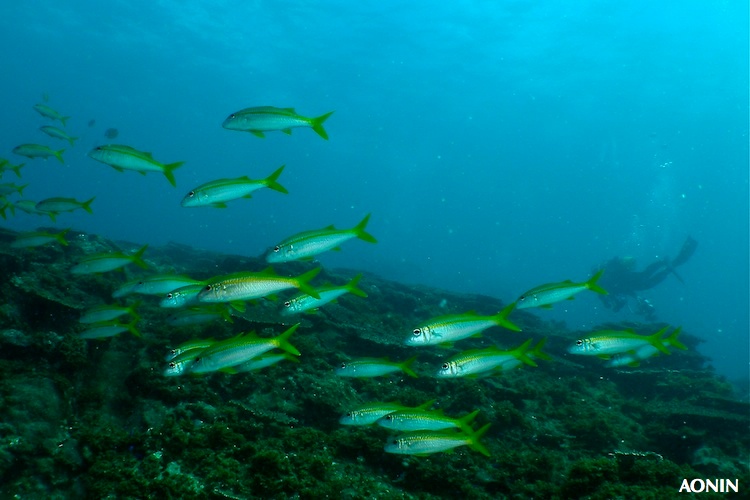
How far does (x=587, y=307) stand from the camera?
7944 centimetres

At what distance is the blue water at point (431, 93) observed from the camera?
4178 centimetres

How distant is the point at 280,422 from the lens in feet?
18.5

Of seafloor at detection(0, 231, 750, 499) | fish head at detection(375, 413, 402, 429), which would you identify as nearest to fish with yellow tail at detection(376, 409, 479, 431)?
fish head at detection(375, 413, 402, 429)

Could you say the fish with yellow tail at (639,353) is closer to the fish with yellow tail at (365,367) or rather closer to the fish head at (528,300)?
the fish head at (528,300)

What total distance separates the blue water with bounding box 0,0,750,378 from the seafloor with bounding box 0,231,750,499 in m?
14.4

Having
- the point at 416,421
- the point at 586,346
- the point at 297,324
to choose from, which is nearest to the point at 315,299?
the point at 297,324

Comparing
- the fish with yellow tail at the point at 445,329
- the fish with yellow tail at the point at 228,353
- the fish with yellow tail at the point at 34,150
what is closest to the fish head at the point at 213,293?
the fish with yellow tail at the point at 228,353

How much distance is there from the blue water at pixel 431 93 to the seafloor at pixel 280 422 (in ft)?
47.2

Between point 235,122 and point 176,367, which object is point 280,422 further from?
point 235,122

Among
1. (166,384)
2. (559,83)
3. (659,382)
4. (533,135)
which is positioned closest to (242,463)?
(166,384)

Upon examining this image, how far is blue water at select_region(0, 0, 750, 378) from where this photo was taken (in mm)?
41781

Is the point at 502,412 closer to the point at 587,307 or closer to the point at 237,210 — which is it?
the point at 587,307

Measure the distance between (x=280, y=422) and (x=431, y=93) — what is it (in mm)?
59077

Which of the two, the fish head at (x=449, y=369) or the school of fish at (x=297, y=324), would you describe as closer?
the school of fish at (x=297, y=324)
